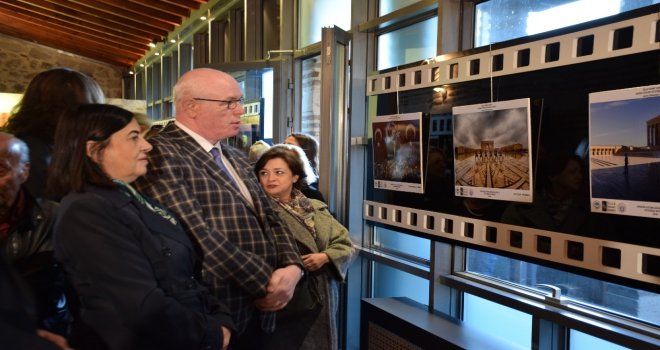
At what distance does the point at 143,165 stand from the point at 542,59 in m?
1.51

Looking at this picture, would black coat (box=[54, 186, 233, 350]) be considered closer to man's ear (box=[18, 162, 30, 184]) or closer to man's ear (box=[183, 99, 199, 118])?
man's ear (box=[18, 162, 30, 184])

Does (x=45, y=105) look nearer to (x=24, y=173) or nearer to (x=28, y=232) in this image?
(x=24, y=173)

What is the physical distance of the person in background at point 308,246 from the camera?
7.87ft

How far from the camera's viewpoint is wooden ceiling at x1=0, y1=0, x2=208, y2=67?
7.52 meters

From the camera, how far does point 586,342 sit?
7.10 feet

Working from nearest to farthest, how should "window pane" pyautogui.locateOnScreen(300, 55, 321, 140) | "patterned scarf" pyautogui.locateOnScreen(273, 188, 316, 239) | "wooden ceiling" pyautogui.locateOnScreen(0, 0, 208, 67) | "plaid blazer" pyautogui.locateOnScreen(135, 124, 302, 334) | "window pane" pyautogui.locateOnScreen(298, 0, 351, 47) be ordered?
1. "plaid blazer" pyautogui.locateOnScreen(135, 124, 302, 334)
2. "patterned scarf" pyautogui.locateOnScreen(273, 188, 316, 239)
3. "window pane" pyautogui.locateOnScreen(298, 0, 351, 47)
4. "window pane" pyautogui.locateOnScreen(300, 55, 321, 140)
5. "wooden ceiling" pyautogui.locateOnScreen(0, 0, 208, 67)

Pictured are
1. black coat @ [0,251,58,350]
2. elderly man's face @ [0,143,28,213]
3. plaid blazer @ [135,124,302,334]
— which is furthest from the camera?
plaid blazer @ [135,124,302,334]

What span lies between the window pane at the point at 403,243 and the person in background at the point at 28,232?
6.53 feet

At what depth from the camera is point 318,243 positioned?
2.53m

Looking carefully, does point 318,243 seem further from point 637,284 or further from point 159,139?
point 637,284

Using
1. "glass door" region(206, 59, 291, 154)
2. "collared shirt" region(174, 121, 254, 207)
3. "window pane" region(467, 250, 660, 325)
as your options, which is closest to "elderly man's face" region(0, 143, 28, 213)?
"collared shirt" region(174, 121, 254, 207)

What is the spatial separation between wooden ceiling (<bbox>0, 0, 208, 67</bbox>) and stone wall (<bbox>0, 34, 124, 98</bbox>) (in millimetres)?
145

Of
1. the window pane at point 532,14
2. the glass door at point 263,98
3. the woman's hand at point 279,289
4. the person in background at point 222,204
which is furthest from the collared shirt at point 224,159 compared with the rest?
the glass door at point 263,98

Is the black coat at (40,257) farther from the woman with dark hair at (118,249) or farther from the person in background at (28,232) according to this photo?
the woman with dark hair at (118,249)
